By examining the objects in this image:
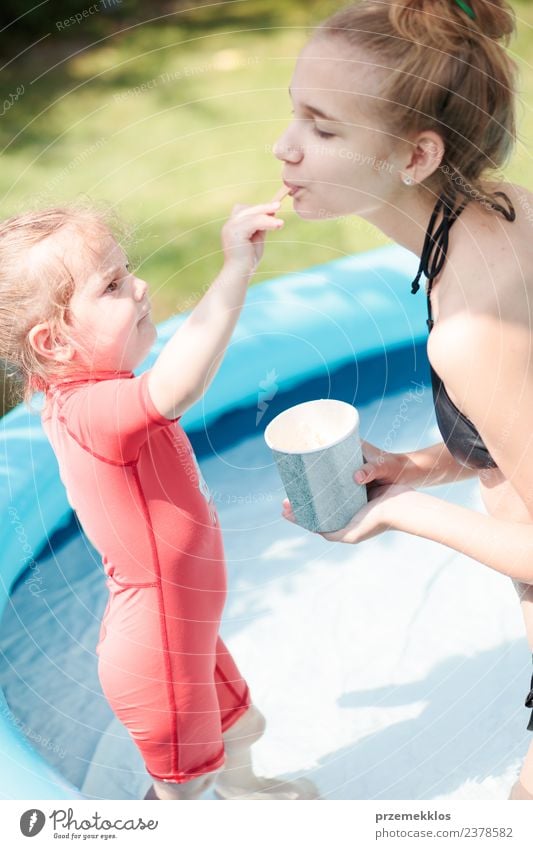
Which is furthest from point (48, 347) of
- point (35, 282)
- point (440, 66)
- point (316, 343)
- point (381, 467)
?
point (316, 343)

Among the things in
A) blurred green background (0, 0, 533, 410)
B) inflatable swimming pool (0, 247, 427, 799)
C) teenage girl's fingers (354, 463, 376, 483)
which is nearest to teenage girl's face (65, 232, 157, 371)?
teenage girl's fingers (354, 463, 376, 483)

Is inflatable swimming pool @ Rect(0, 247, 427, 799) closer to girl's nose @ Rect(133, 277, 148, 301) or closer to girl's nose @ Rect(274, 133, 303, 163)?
girl's nose @ Rect(133, 277, 148, 301)

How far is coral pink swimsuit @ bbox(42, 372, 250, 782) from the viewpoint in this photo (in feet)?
4.43

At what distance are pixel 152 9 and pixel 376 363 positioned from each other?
1860mm

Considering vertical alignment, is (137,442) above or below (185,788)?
above

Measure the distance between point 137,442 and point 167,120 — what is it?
7.35 feet

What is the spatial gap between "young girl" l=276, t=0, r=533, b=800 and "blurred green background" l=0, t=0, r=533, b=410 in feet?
3.47

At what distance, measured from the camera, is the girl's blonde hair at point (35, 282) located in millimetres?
1303

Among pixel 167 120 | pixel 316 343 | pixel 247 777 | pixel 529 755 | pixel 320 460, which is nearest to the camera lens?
pixel 320 460

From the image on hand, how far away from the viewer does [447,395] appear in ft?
4.28

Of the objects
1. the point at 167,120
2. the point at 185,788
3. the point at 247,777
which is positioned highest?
the point at 167,120

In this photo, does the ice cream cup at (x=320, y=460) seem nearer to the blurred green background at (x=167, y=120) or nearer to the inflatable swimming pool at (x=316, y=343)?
the inflatable swimming pool at (x=316, y=343)

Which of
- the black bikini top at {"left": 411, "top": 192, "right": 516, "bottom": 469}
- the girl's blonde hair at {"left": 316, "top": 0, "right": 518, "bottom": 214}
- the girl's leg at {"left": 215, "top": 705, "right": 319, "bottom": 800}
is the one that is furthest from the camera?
the girl's leg at {"left": 215, "top": 705, "right": 319, "bottom": 800}

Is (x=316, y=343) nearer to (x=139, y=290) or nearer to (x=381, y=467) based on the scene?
(x=381, y=467)
